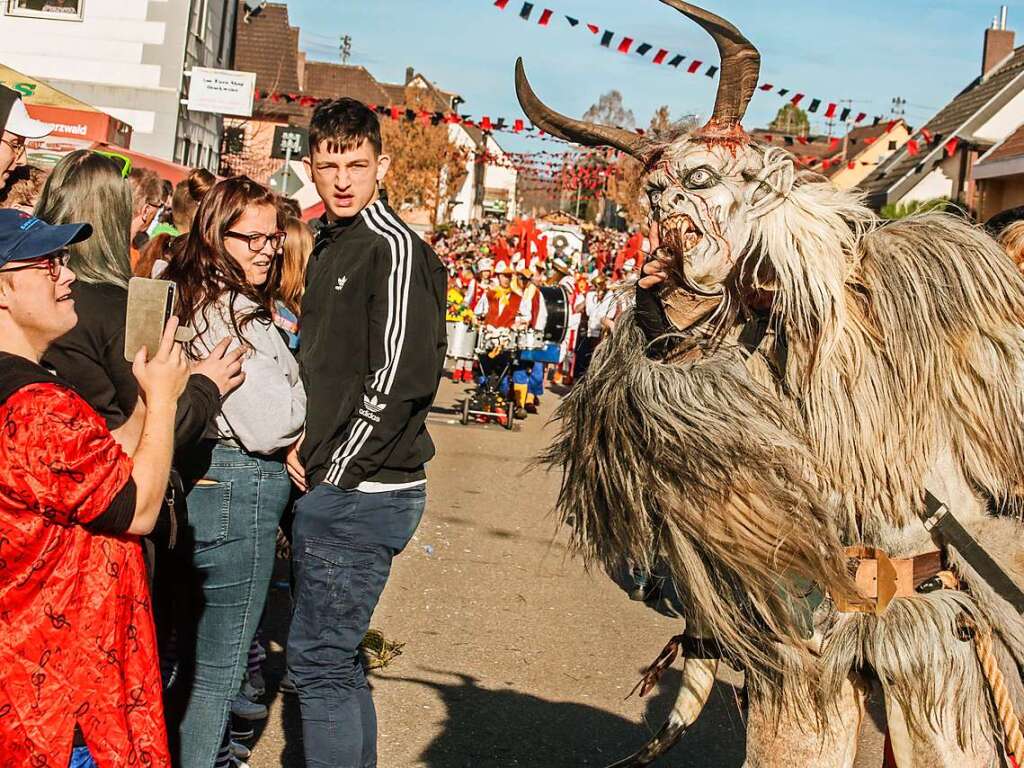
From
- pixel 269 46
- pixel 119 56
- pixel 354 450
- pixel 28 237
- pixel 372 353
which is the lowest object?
pixel 354 450

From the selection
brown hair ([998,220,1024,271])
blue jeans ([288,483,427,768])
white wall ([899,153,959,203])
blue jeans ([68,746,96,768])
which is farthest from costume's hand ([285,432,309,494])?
white wall ([899,153,959,203])

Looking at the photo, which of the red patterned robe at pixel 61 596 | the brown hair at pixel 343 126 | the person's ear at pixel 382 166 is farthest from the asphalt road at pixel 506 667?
the red patterned robe at pixel 61 596

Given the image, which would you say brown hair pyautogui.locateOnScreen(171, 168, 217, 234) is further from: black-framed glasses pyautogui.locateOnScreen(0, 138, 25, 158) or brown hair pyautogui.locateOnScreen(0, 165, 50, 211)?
black-framed glasses pyautogui.locateOnScreen(0, 138, 25, 158)

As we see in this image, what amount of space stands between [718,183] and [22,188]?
3506 mm

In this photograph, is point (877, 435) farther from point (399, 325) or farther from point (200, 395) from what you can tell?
point (200, 395)

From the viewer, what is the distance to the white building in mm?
24828

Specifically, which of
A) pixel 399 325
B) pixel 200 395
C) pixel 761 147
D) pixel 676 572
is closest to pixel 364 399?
pixel 399 325

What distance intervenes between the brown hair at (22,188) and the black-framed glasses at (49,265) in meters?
2.27

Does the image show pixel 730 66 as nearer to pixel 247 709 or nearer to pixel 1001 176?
pixel 247 709

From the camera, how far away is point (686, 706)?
334cm

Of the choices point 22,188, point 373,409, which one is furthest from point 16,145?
point 373,409

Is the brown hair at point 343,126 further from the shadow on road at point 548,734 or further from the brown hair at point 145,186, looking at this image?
the shadow on road at point 548,734

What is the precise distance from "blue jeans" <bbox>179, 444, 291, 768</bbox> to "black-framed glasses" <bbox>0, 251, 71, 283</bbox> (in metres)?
1.08

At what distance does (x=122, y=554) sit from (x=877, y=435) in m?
1.73
